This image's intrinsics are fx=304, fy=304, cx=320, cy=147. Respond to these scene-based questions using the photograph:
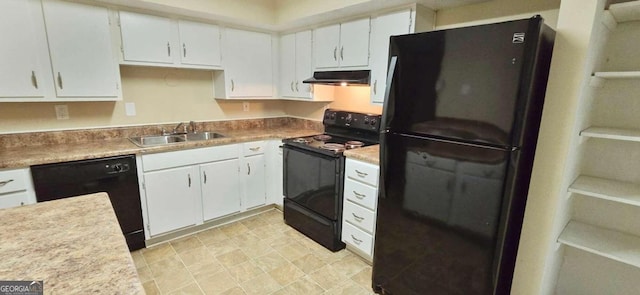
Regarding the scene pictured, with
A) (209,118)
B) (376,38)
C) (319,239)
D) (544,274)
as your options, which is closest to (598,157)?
(544,274)

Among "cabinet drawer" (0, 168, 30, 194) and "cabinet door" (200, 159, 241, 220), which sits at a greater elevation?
"cabinet drawer" (0, 168, 30, 194)

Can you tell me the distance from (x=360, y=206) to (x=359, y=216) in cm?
8

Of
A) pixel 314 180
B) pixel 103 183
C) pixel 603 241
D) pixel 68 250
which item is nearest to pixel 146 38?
pixel 103 183

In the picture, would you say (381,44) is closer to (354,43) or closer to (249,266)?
(354,43)

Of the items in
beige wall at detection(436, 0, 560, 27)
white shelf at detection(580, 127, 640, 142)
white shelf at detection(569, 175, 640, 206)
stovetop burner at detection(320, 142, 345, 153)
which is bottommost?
stovetop burner at detection(320, 142, 345, 153)

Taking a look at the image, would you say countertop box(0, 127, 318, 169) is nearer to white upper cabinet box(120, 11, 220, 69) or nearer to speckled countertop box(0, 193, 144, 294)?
white upper cabinet box(120, 11, 220, 69)

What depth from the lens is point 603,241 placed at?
1.52m

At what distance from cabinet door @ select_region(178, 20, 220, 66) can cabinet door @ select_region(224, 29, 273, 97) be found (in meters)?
0.12

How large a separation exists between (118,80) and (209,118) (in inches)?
38.7

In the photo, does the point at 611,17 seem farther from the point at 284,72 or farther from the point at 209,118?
the point at 209,118

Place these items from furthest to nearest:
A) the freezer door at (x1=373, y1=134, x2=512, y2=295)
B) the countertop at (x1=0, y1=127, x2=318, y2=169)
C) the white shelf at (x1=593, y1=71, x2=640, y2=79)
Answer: the countertop at (x1=0, y1=127, x2=318, y2=169) < the freezer door at (x1=373, y1=134, x2=512, y2=295) < the white shelf at (x1=593, y1=71, x2=640, y2=79)

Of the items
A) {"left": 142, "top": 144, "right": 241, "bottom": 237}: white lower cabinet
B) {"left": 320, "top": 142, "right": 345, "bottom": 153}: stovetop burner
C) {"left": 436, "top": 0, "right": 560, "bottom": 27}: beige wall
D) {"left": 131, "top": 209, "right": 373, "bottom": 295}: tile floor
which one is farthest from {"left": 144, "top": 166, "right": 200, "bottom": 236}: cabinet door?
{"left": 436, "top": 0, "right": 560, "bottom": 27}: beige wall

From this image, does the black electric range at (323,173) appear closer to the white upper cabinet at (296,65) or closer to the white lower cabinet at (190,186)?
the white upper cabinet at (296,65)

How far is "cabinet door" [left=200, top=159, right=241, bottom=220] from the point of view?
2838 mm
